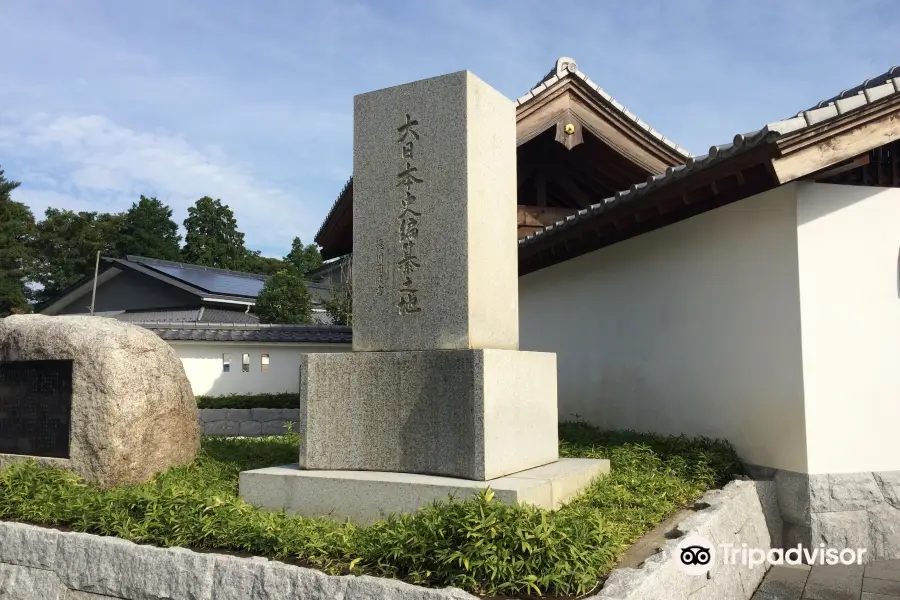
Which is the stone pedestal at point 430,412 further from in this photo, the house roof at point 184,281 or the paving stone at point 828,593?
the house roof at point 184,281

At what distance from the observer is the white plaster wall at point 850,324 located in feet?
21.4

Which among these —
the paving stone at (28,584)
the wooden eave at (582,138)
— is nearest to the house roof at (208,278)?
the wooden eave at (582,138)

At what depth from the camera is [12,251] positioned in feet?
105

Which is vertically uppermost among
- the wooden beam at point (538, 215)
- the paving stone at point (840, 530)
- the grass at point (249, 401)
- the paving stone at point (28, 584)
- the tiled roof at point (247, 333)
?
the wooden beam at point (538, 215)

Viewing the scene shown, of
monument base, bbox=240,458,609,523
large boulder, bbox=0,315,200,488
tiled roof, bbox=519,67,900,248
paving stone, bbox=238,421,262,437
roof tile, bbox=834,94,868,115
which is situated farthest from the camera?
Answer: paving stone, bbox=238,421,262,437

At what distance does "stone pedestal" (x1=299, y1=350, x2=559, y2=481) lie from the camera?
5.11 m

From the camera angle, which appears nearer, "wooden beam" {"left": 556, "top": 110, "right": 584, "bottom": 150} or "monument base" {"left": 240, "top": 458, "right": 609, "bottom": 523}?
"monument base" {"left": 240, "top": 458, "right": 609, "bottom": 523}

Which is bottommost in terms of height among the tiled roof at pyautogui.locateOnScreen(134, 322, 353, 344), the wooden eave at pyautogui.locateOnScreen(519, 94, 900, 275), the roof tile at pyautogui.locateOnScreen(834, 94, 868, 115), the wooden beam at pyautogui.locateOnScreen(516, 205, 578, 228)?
the tiled roof at pyautogui.locateOnScreen(134, 322, 353, 344)

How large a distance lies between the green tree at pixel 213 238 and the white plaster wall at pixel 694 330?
127ft

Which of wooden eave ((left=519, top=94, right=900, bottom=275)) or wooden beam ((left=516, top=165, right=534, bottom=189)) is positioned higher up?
wooden beam ((left=516, top=165, right=534, bottom=189))

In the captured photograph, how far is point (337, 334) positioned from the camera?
1562 centimetres

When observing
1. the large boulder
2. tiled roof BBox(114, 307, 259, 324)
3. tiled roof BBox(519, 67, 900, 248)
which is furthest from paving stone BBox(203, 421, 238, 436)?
tiled roof BBox(519, 67, 900, 248)

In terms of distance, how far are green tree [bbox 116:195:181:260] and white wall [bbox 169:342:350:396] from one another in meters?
31.4

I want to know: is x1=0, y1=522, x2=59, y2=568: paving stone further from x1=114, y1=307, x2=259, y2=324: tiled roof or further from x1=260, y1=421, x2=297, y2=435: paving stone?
x1=114, y1=307, x2=259, y2=324: tiled roof
